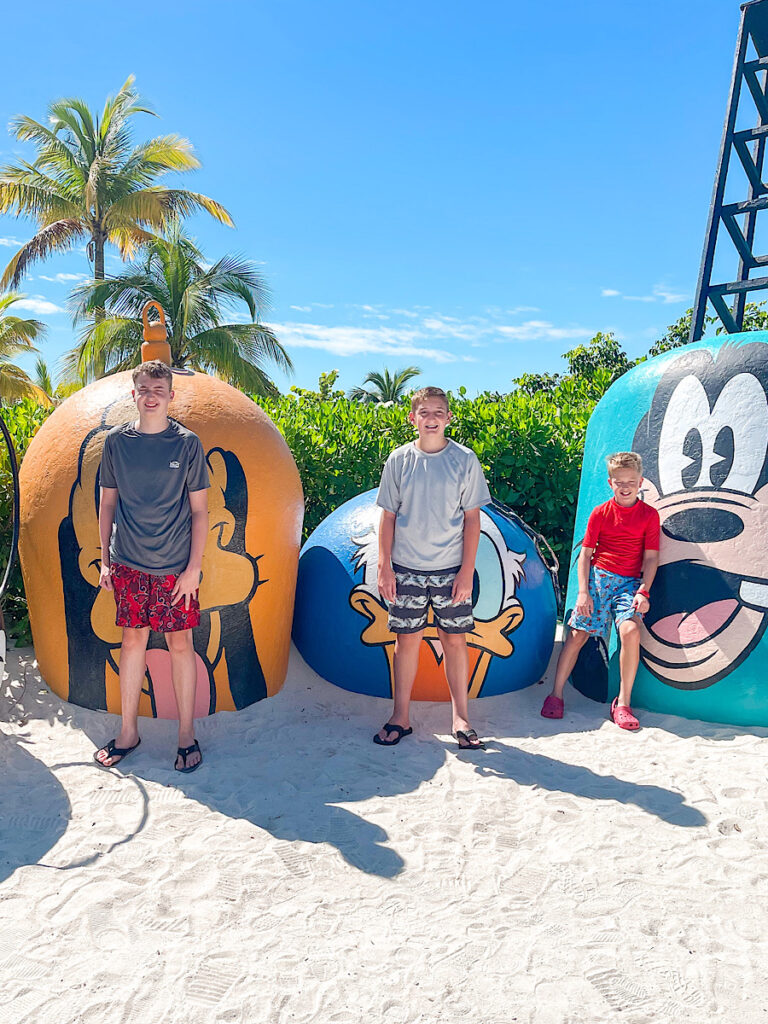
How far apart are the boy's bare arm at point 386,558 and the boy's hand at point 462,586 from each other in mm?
324

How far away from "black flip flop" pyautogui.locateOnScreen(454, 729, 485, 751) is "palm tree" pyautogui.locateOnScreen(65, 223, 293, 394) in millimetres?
16093

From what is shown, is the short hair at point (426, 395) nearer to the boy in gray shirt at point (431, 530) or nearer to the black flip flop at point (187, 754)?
the boy in gray shirt at point (431, 530)

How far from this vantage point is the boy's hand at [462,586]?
3969 millimetres

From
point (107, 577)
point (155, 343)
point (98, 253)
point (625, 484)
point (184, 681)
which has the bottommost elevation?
point (184, 681)

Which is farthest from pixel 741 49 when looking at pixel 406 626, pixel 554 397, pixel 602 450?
pixel 406 626

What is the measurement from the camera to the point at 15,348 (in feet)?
81.0

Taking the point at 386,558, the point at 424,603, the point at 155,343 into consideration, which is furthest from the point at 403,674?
the point at 155,343

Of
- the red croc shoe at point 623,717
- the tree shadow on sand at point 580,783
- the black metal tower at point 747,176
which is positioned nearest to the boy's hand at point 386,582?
the tree shadow on sand at point 580,783

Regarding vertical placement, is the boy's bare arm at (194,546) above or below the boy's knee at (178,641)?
above

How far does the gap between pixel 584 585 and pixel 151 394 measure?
264 cm

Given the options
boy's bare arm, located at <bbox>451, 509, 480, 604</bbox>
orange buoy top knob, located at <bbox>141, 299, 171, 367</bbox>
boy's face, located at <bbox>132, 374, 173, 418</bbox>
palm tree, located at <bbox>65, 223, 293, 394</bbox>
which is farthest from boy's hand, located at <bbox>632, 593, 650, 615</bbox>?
palm tree, located at <bbox>65, 223, 293, 394</bbox>

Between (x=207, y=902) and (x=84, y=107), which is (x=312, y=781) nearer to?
(x=207, y=902)

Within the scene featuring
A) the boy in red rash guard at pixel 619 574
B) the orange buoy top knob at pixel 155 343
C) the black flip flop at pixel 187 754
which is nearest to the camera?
the black flip flop at pixel 187 754

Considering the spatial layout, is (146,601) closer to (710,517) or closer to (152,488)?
(152,488)
